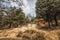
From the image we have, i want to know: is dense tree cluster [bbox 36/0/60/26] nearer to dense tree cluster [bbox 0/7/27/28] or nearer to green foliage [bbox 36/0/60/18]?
green foliage [bbox 36/0/60/18]

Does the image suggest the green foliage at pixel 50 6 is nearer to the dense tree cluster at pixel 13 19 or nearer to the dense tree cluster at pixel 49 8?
the dense tree cluster at pixel 49 8

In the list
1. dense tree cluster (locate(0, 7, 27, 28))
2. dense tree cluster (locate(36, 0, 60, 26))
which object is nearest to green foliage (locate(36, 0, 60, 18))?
dense tree cluster (locate(36, 0, 60, 26))

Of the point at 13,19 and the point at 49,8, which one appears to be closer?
the point at 49,8

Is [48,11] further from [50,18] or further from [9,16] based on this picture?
[9,16]

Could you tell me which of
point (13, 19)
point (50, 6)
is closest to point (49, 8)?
point (50, 6)

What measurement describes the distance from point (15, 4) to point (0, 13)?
11.9 ft

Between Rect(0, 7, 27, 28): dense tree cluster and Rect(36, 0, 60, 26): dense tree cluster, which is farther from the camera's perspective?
Rect(0, 7, 27, 28): dense tree cluster

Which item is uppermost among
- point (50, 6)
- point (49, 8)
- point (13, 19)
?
point (50, 6)

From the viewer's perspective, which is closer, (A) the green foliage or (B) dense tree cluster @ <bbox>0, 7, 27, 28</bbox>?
(A) the green foliage

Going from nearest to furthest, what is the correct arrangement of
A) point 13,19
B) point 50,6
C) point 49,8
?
point 50,6 → point 49,8 → point 13,19

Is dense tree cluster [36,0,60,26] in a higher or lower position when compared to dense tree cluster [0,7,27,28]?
higher

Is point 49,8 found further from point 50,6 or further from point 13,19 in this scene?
point 13,19

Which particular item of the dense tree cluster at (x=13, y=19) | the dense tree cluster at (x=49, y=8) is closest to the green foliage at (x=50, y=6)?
the dense tree cluster at (x=49, y=8)

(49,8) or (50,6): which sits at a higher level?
(50,6)
